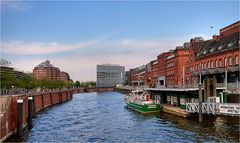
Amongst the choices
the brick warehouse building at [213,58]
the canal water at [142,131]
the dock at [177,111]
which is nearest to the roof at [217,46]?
the brick warehouse building at [213,58]

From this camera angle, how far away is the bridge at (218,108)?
136 feet

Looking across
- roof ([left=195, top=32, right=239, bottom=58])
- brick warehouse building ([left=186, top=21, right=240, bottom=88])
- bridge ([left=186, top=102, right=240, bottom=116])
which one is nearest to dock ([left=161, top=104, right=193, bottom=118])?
bridge ([left=186, top=102, right=240, bottom=116])

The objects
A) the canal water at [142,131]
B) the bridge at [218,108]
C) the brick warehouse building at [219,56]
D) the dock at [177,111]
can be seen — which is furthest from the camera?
the brick warehouse building at [219,56]

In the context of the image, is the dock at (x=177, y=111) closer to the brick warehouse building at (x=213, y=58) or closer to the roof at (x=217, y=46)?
the brick warehouse building at (x=213, y=58)

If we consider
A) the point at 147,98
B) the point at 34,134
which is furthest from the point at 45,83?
the point at 34,134

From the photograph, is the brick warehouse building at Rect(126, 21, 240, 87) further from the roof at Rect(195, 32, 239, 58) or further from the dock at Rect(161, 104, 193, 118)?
the dock at Rect(161, 104, 193, 118)

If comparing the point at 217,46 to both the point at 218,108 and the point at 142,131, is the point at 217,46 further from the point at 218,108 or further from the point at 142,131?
the point at 142,131

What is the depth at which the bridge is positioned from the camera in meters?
41.5

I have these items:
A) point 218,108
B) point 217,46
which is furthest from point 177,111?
point 217,46

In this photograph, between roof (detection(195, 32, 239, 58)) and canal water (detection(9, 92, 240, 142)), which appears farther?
roof (detection(195, 32, 239, 58))

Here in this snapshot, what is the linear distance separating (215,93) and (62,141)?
2962 cm

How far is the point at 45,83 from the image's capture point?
488ft

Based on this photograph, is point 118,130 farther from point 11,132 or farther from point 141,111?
point 141,111

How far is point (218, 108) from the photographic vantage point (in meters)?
44.9
